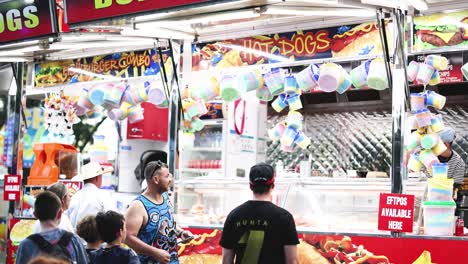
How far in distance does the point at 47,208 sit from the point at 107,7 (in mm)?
3371

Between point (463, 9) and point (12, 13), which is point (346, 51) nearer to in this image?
point (463, 9)

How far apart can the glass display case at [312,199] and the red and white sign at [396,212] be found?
551 millimetres

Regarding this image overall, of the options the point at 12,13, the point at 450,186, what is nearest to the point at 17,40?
the point at 12,13

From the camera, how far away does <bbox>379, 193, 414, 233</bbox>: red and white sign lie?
710 cm

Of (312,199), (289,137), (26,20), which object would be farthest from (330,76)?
(26,20)

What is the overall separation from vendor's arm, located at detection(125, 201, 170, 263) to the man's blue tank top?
0.19ft

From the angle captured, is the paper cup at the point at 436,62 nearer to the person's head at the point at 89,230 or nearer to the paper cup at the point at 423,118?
the paper cup at the point at 423,118

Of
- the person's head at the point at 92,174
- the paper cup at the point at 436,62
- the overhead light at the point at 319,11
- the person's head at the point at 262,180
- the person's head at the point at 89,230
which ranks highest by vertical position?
the overhead light at the point at 319,11

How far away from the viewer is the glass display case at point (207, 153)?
12383 millimetres

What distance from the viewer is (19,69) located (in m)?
11.4

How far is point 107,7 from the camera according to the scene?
8.06 m

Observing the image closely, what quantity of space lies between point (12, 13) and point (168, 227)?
4.58m

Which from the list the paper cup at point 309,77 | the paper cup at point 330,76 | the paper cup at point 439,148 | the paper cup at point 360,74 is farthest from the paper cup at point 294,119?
the paper cup at point 439,148

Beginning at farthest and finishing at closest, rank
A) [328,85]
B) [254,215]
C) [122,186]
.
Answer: [122,186] → [328,85] → [254,215]
